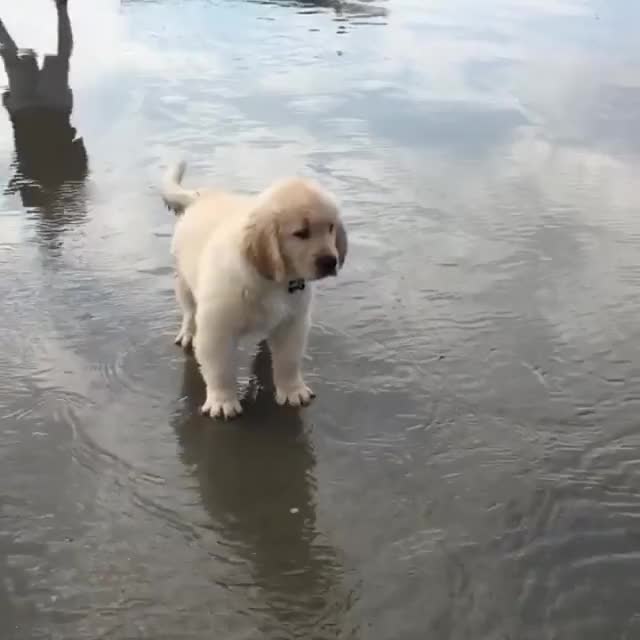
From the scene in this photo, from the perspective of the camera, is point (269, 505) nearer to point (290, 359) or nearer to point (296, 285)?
point (290, 359)

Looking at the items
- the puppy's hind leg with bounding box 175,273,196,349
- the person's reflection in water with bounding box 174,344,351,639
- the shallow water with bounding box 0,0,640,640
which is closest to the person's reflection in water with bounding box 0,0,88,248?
the shallow water with bounding box 0,0,640,640

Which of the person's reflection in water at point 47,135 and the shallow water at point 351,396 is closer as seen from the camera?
the shallow water at point 351,396

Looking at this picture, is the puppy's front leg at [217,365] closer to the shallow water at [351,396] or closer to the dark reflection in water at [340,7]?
the shallow water at [351,396]

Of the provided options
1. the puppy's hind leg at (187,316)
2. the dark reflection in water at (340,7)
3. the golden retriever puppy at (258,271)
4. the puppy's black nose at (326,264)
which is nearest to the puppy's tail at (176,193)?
the golden retriever puppy at (258,271)

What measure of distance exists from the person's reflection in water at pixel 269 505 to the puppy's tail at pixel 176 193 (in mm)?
613

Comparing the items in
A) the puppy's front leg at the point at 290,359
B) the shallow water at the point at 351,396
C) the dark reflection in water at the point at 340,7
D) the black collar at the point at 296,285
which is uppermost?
the black collar at the point at 296,285

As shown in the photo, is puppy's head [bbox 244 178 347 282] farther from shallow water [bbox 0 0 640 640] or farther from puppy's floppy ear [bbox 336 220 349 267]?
shallow water [bbox 0 0 640 640]

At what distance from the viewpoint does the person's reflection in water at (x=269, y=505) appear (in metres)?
2.19

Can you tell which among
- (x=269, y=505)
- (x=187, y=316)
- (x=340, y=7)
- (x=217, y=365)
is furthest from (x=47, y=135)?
(x=340, y=7)

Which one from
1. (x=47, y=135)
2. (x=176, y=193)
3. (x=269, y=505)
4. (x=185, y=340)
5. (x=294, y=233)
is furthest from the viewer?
(x=47, y=135)

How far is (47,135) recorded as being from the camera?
550 centimetres

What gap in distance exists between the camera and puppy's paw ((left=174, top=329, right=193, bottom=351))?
333 cm

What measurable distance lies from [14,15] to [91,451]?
22.9 ft

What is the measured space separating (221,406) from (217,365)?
0.14 m
